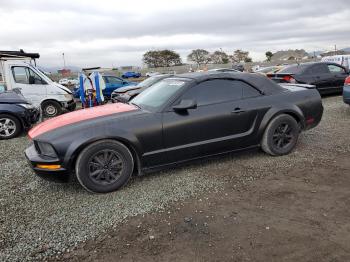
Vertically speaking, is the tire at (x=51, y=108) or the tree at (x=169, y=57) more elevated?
the tree at (x=169, y=57)

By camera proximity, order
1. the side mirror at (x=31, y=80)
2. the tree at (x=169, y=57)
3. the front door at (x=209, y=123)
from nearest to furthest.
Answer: the front door at (x=209, y=123)
the side mirror at (x=31, y=80)
the tree at (x=169, y=57)

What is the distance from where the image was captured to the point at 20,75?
36.8ft

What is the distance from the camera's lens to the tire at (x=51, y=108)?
11570mm

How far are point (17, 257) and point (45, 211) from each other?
89cm

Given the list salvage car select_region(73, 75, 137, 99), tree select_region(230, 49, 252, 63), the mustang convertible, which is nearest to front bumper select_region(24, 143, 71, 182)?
the mustang convertible

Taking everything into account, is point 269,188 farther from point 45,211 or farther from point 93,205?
point 45,211

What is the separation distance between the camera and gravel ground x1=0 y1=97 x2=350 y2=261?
326 centimetres

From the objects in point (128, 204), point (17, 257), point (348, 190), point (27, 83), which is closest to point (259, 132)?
point (348, 190)

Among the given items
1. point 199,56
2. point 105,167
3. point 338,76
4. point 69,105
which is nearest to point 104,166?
point 105,167

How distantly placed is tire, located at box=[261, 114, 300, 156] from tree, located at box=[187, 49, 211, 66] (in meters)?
87.7

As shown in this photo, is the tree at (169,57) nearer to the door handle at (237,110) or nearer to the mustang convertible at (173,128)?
the mustang convertible at (173,128)

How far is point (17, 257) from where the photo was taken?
2.98m

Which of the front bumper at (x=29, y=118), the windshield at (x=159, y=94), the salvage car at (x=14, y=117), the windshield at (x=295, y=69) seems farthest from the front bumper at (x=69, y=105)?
the windshield at (x=295, y=69)

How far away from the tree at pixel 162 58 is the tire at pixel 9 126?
84.3 metres
